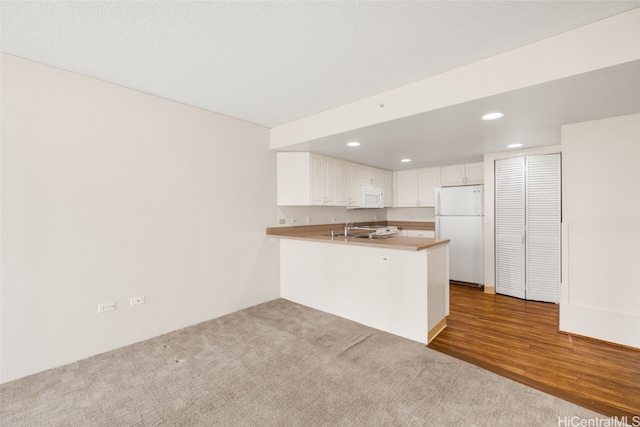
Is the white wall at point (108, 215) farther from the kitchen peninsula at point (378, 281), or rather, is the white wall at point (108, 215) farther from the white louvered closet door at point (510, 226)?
the white louvered closet door at point (510, 226)

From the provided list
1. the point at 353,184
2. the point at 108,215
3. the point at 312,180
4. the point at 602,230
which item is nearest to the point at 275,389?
the point at 108,215

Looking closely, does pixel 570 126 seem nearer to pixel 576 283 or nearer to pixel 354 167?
pixel 576 283

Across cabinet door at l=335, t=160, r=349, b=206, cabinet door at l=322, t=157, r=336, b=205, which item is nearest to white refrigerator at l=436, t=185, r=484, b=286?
cabinet door at l=335, t=160, r=349, b=206

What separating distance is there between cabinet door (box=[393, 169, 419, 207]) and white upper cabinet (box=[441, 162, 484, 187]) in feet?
2.04

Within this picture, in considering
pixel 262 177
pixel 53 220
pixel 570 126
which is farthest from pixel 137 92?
pixel 570 126

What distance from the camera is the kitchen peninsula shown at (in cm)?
278

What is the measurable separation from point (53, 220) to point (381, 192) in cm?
472

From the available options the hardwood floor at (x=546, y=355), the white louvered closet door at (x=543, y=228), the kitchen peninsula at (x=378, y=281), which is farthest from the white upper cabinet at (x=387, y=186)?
the hardwood floor at (x=546, y=355)

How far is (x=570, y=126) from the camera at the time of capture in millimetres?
2900

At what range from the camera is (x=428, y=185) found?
5.60 meters

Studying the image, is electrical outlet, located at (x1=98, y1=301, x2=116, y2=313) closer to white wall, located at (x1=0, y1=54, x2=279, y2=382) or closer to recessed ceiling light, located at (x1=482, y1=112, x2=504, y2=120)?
white wall, located at (x1=0, y1=54, x2=279, y2=382)

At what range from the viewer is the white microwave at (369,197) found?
495 centimetres

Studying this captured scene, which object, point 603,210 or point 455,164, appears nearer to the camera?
point 603,210

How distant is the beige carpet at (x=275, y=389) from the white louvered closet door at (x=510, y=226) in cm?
251
